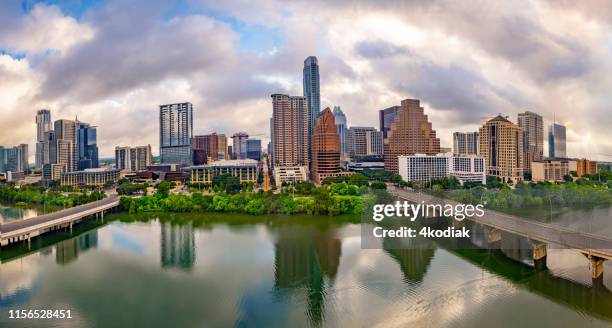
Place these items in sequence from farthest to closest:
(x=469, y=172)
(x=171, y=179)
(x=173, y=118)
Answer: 1. (x=173, y=118)
2. (x=171, y=179)
3. (x=469, y=172)

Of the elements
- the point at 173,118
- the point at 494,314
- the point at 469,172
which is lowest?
the point at 494,314

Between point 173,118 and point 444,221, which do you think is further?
point 173,118

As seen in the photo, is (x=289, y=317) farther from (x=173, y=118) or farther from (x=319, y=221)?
(x=173, y=118)

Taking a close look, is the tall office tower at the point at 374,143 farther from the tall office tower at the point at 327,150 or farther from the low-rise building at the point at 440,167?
the tall office tower at the point at 327,150

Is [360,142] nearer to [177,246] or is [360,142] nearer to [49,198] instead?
[49,198]

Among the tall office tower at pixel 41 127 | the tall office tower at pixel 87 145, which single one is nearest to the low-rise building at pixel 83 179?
the tall office tower at pixel 87 145

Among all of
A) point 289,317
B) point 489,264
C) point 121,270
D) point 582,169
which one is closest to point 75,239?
point 121,270
